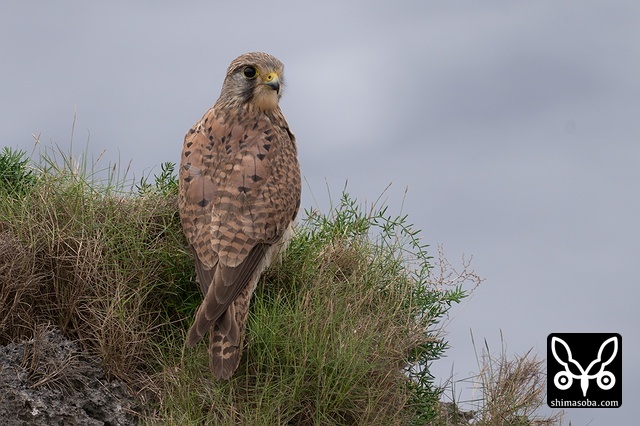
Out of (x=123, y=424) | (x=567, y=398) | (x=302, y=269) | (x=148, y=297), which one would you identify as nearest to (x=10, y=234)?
(x=148, y=297)

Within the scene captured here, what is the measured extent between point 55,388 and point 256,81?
8.60 feet

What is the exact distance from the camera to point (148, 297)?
22.5 feet

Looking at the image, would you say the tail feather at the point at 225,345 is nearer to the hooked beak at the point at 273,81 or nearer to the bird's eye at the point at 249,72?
the hooked beak at the point at 273,81

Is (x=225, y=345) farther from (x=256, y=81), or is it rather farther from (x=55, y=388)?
(x=256, y=81)

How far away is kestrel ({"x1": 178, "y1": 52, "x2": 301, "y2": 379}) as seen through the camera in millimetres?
5988

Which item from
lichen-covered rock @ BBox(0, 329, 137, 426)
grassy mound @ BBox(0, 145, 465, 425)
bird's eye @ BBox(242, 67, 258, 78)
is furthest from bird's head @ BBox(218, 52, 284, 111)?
lichen-covered rock @ BBox(0, 329, 137, 426)

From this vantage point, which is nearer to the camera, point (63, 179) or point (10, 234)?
point (10, 234)

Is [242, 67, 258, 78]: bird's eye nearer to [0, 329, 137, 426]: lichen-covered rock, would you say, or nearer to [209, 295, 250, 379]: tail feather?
[209, 295, 250, 379]: tail feather

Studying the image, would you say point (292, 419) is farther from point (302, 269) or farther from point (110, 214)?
point (110, 214)

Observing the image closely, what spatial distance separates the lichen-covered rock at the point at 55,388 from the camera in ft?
19.4

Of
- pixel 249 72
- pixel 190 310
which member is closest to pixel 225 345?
pixel 190 310

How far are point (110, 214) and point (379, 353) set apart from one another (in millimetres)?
2302

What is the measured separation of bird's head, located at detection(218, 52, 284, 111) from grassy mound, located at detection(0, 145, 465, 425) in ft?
3.24

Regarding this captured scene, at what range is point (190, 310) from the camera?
A: 22.6 ft
